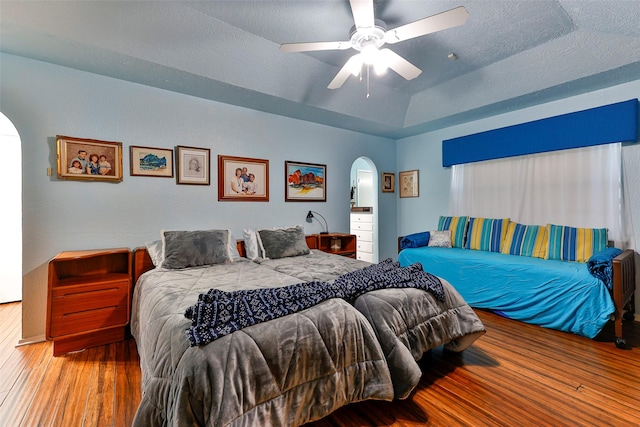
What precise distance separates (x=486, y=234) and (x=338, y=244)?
1975 millimetres

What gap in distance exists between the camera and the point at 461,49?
9.42 feet

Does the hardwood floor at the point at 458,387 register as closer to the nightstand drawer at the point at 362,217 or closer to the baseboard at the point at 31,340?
the baseboard at the point at 31,340

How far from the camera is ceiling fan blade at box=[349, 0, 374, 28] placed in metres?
1.70

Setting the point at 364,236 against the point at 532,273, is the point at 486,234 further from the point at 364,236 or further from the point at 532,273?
the point at 364,236

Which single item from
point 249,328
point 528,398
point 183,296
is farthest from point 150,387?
point 528,398

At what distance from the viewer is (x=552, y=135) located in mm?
3307

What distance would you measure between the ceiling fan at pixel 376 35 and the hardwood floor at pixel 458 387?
7.50 feet

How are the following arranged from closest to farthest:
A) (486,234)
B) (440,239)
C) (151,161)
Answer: (151,161)
(486,234)
(440,239)

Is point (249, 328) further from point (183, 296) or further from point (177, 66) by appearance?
point (177, 66)

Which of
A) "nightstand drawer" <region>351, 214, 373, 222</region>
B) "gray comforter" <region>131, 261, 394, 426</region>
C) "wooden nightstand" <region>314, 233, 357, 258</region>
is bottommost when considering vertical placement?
"gray comforter" <region>131, 261, 394, 426</region>

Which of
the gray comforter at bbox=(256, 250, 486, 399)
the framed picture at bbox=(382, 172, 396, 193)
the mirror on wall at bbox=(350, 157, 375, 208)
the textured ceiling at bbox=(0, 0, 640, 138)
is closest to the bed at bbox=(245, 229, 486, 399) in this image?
the gray comforter at bbox=(256, 250, 486, 399)

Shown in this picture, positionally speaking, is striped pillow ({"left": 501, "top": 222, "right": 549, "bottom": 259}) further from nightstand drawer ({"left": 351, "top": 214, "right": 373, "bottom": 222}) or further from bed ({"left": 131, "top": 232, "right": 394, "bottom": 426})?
bed ({"left": 131, "top": 232, "right": 394, "bottom": 426})

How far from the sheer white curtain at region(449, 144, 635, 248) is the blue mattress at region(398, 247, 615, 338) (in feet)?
2.15

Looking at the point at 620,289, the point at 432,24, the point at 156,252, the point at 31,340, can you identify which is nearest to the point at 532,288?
the point at 620,289
